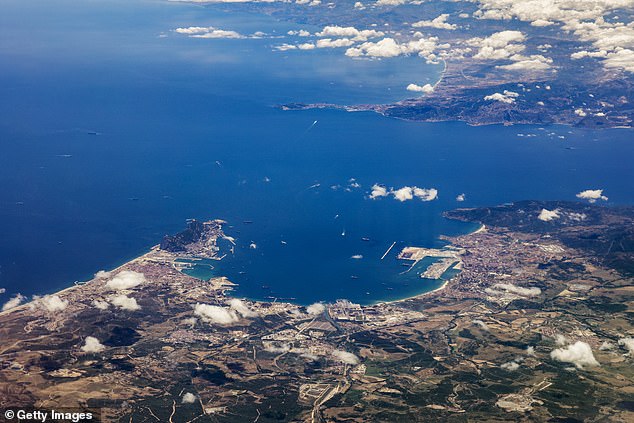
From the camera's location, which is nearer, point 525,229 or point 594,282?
point 594,282

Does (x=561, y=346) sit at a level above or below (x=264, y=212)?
below

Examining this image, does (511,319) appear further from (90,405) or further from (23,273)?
(23,273)

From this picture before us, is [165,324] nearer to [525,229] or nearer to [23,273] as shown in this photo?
[23,273]

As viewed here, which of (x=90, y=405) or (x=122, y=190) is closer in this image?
(x=90, y=405)

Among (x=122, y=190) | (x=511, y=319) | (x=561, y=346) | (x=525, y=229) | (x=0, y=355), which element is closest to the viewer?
(x=0, y=355)

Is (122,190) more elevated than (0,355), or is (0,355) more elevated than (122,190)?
(122,190)

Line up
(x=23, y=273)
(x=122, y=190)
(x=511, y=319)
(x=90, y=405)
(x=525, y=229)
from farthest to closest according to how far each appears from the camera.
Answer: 1. (x=122, y=190)
2. (x=525, y=229)
3. (x=23, y=273)
4. (x=511, y=319)
5. (x=90, y=405)


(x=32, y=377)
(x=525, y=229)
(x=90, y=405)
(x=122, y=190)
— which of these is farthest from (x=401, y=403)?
(x=122, y=190)

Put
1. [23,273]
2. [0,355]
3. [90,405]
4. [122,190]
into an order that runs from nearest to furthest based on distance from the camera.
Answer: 1. [90,405]
2. [0,355]
3. [23,273]
4. [122,190]

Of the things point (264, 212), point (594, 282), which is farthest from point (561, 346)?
point (264, 212)
